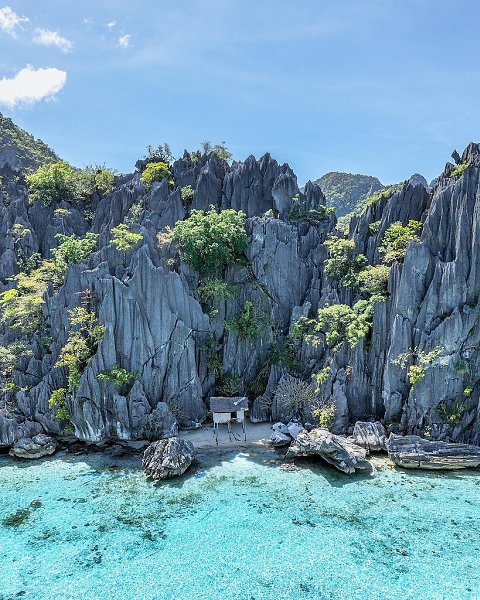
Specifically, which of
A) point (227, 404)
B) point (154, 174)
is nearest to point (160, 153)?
point (154, 174)

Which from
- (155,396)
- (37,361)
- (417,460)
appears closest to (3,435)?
(37,361)

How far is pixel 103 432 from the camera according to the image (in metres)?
25.9

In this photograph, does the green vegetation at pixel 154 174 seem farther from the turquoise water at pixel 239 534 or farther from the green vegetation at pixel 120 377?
the turquoise water at pixel 239 534

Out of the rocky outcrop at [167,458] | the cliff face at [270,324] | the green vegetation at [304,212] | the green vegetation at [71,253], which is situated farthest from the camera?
the green vegetation at [304,212]

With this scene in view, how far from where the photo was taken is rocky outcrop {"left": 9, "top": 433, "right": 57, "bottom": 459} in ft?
81.6

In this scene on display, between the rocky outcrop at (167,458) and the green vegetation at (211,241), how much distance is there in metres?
13.4

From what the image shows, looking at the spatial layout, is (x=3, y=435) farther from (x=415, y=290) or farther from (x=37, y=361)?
(x=415, y=290)

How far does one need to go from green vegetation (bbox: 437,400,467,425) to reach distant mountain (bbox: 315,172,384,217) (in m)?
55.7

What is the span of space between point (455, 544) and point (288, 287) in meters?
19.6

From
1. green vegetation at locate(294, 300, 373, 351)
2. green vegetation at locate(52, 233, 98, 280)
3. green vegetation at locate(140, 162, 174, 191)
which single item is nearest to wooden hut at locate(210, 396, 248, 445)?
green vegetation at locate(294, 300, 373, 351)

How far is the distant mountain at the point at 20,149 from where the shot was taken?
54.3 meters

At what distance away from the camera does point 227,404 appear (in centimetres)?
2639

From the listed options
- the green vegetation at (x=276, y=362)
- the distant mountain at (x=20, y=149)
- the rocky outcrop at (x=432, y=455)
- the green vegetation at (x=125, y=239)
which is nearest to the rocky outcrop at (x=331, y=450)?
the rocky outcrop at (x=432, y=455)

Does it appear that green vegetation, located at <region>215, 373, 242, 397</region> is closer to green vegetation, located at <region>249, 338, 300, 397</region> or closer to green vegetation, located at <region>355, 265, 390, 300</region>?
green vegetation, located at <region>249, 338, 300, 397</region>
